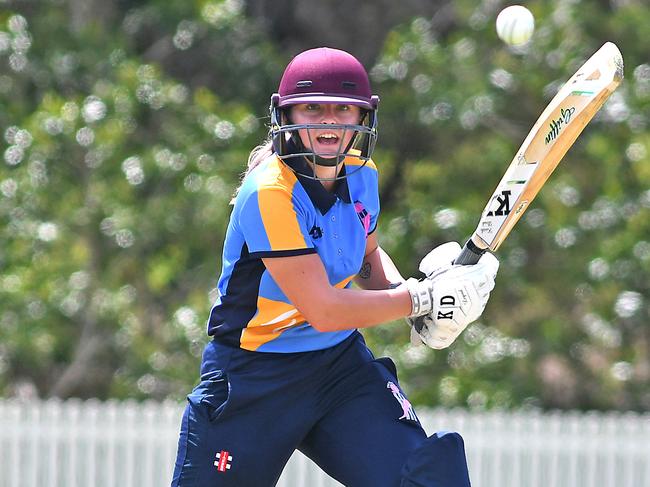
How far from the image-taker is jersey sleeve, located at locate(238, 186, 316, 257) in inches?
119

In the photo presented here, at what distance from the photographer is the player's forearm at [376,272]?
3.58 metres

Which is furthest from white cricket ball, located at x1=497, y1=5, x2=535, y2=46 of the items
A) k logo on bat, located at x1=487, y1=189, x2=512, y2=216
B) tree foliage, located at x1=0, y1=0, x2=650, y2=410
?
tree foliage, located at x1=0, y1=0, x2=650, y2=410

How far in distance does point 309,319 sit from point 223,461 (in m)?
0.41

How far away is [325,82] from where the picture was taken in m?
3.11

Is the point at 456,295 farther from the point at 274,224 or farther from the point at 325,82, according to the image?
the point at 325,82

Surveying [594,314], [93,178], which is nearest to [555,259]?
[594,314]

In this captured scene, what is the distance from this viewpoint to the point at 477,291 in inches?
125

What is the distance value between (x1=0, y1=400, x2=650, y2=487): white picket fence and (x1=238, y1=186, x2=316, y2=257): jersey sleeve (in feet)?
12.4

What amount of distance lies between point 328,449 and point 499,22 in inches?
59.1

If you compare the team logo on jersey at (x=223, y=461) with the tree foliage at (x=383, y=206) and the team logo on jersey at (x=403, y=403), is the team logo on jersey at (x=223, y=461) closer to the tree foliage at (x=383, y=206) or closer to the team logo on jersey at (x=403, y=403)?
the team logo on jersey at (x=403, y=403)

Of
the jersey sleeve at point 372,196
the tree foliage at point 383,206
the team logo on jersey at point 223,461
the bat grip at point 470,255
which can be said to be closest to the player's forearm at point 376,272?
the jersey sleeve at point 372,196

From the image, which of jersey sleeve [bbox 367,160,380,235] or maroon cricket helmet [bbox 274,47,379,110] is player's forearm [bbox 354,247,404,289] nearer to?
jersey sleeve [bbox 367,160,380,235]

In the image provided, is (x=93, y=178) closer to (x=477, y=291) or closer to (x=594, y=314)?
(x=594, y=314)

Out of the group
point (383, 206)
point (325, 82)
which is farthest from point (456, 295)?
point (383, 206)
